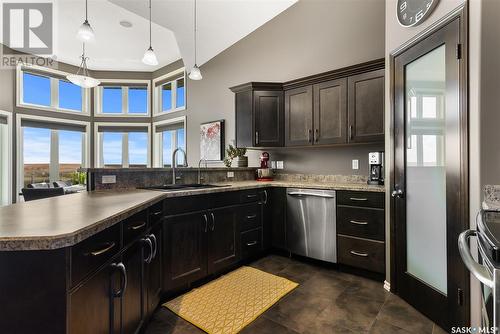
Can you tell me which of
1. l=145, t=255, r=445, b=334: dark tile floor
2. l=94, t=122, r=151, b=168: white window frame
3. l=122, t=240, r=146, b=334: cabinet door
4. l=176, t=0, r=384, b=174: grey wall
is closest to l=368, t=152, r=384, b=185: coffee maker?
l=176, t=0, r=384, b=174: grey wall

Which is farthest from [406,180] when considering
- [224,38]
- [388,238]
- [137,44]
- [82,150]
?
[82,150]

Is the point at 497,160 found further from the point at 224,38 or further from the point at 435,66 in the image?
the point at 224,38

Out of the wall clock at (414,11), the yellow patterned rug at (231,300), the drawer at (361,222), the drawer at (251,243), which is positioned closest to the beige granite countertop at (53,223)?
the yellow patterned rug at (231,300)

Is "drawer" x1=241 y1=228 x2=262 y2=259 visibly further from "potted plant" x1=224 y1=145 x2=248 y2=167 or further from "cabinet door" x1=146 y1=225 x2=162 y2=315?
"potted plant" x1=224 y1=145 x2=248 y2=167

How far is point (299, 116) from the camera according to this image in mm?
3344

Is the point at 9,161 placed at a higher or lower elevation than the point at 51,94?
lower

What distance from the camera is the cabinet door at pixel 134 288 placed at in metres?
1.31

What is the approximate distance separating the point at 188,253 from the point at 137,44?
4.98m

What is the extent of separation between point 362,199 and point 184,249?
1757mm

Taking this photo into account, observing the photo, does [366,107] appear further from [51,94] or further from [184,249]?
[51,94]

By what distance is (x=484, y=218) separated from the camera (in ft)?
3.34

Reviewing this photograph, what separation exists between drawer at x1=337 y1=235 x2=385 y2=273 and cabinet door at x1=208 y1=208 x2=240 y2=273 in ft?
3.61

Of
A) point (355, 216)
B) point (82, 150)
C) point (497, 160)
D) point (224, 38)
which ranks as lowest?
point (355, 216)

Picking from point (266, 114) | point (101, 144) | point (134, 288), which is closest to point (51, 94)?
point (101, 144)
